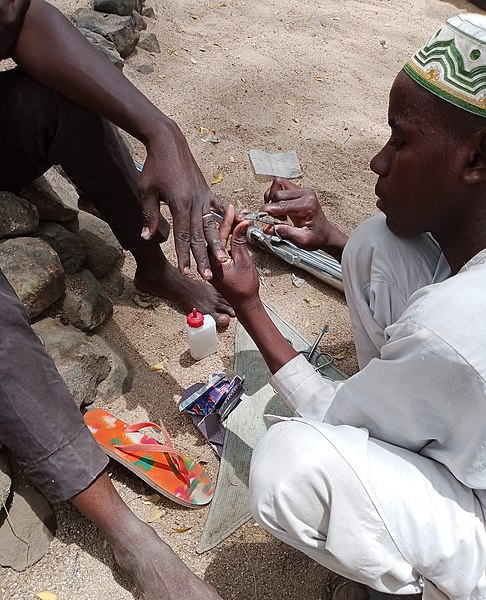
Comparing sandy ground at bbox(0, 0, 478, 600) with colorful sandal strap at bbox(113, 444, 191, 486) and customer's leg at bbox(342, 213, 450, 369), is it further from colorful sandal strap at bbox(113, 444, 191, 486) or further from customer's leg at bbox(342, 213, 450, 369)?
customer's leg at bbox(342, 213, 450, 369)

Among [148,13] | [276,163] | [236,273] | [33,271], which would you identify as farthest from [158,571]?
[148,13]

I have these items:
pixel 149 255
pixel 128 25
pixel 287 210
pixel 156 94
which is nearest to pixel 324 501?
pixel 287 210

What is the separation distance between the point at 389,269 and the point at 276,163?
1928 mm

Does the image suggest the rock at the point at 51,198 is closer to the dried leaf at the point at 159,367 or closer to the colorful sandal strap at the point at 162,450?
the dried leaf at the point at 159,367

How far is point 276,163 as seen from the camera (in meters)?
3.56

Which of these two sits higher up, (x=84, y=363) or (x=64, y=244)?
(x=64, y=244)

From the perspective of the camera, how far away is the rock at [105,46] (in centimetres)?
385

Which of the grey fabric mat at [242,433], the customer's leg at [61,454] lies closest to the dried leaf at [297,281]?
the grey fabric mat at [242,433]

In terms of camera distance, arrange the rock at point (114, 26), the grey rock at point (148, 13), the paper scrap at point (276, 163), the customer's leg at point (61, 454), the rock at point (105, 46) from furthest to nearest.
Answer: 1. the grey rock at point (148, 13)
2. the rock at point (114, 26)
3. the rock at point (105, 46)
4. the paper scrap at point (276, 163)
5. the customer's leg at point (61, 454)

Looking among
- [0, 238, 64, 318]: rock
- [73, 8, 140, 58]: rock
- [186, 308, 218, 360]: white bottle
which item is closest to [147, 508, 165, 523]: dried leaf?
[186, 308, 218, 360]: white bottle

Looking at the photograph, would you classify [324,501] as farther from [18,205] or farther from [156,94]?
[156,94]

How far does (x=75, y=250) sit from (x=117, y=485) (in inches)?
36.7

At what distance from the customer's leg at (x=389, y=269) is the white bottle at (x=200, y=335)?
704mm

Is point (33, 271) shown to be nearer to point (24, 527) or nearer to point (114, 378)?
point (114, 378)
